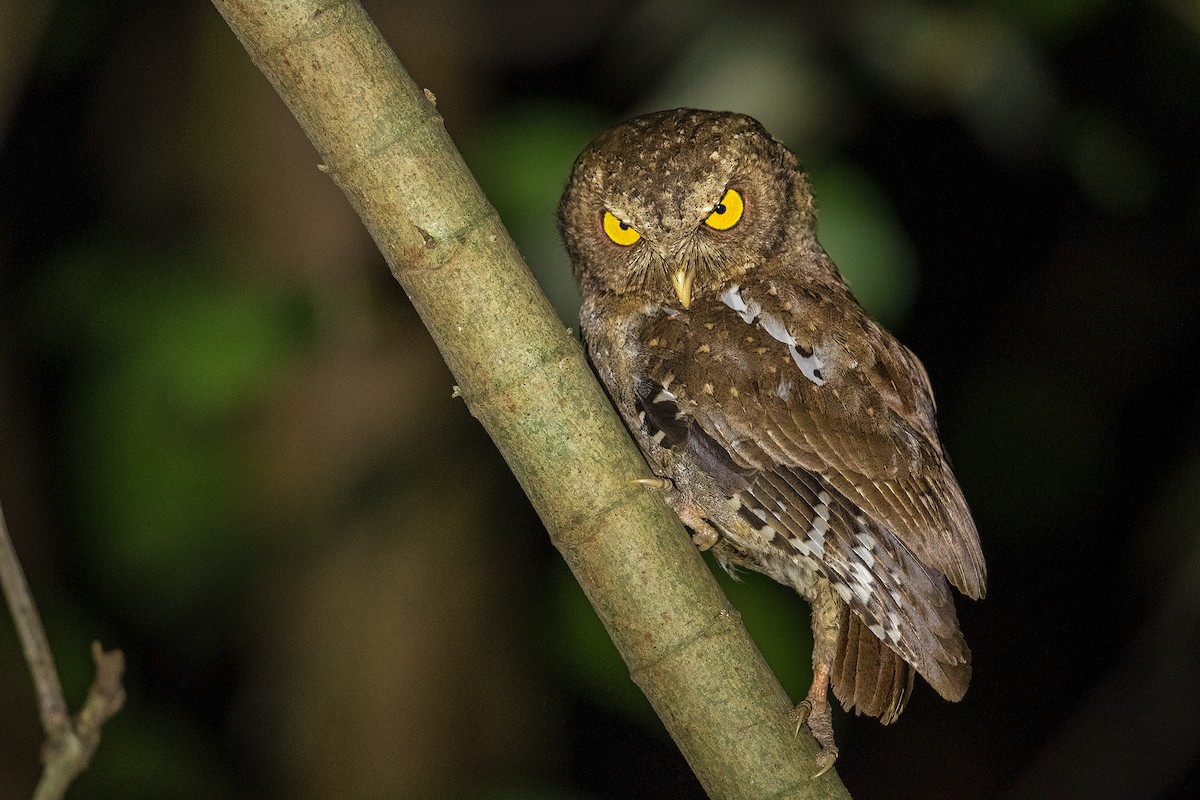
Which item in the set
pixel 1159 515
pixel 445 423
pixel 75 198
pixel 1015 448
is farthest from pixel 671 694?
pixel 75 198

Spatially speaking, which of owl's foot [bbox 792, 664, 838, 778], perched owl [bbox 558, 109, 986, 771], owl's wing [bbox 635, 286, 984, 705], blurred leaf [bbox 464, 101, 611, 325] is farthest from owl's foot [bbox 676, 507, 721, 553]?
blurred leaf [bbox 464, 101, 611, 325]

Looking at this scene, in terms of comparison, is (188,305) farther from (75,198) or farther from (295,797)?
(75,198)

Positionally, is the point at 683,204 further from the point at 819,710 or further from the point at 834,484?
the point at 819,710

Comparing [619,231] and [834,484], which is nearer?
[834,484]

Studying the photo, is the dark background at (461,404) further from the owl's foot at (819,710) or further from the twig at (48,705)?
the twig at (48,705)

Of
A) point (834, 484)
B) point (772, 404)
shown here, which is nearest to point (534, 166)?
point (772, 404)

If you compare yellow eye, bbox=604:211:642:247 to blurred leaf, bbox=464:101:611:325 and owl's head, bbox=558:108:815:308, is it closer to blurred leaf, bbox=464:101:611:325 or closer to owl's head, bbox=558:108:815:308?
owl's head, bbox=558:108:815:308

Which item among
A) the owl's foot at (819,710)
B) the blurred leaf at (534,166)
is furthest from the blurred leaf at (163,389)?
the owl's foot at (819,710)
